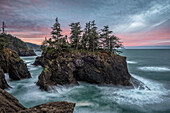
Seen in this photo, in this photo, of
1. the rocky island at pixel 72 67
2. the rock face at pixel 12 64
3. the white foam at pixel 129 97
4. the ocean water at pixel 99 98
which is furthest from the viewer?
the rock face at pixel 12 64

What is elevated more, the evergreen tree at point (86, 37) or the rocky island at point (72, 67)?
the evergreen tree at point (86, 37)

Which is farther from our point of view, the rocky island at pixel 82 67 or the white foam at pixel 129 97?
the rocky island at pixel 82 67

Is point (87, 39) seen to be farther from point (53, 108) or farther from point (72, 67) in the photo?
point (53, 108)

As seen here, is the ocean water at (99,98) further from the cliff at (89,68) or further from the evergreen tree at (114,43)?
the evergreen tree at (114,43)

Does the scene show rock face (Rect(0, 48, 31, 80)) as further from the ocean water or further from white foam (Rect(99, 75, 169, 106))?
white foam (Rect(99, 75, 169, 106))

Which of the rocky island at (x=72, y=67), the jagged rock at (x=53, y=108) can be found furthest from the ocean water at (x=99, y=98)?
the jagged rock at (x=53, y=108)

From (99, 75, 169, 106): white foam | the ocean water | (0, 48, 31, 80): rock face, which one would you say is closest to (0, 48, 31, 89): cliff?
(0, 48, 31, 80): rock face

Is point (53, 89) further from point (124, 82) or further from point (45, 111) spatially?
point (124, 82)

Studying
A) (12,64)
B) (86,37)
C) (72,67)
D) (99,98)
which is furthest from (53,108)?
(86,37)

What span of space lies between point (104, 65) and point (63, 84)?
13137 mm

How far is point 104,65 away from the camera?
26.9 metres

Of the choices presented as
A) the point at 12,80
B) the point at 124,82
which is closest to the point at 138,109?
the point at 124,82

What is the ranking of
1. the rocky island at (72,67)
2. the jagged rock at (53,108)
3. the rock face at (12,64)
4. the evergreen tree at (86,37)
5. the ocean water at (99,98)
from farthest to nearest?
1. the evergreen tree at (86,37)
2. the rock face at (12,64)
3. the rocky island at (72,67)
4. the ocean water at (99,98)
5. the jagged rock at (53,108)

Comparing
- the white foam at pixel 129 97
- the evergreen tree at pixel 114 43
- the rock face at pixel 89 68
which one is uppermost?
the evergreen tree at pixel 114 43
